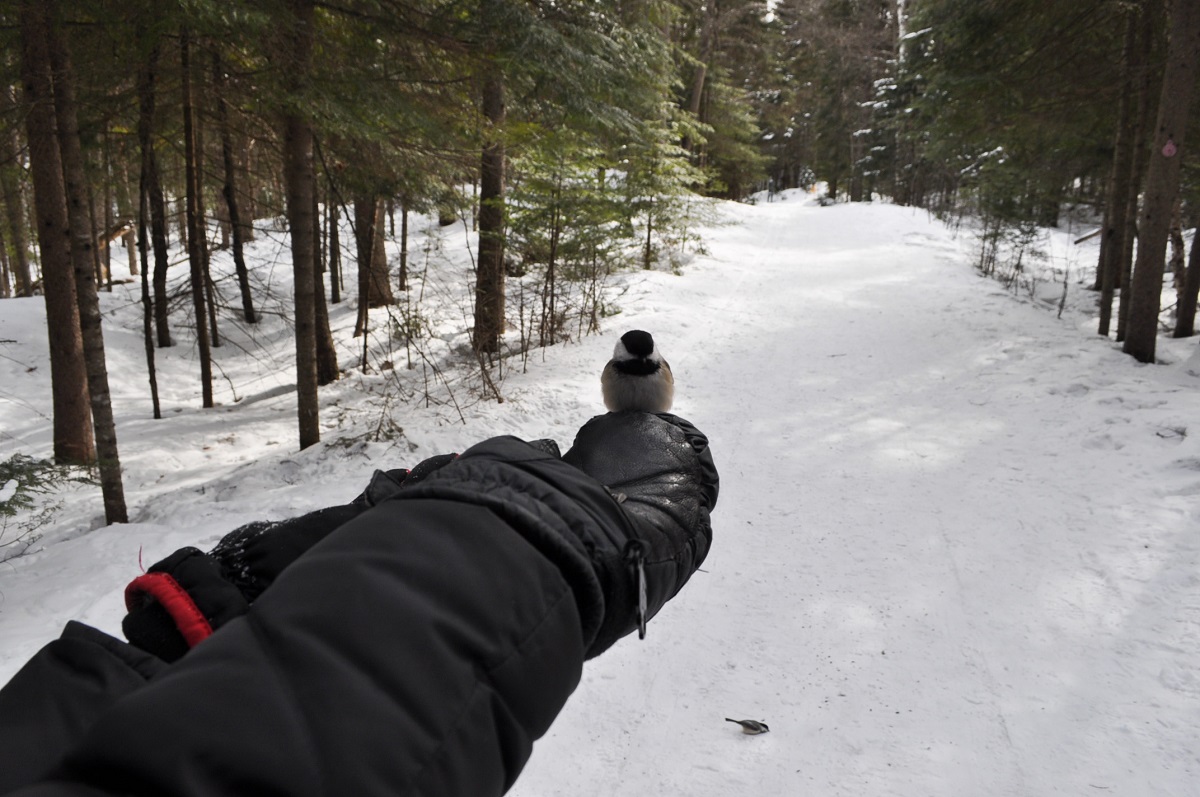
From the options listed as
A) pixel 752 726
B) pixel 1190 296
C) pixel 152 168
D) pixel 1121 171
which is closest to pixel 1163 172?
pixel 1121 171

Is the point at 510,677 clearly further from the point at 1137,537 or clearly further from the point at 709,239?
the point at 709,239

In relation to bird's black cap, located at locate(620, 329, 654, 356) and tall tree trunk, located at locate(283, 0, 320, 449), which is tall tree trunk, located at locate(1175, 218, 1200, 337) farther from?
tall tree trunk, located at locate(283, 0, 320, 449)

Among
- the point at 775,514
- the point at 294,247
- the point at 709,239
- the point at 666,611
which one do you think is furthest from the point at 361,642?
the point at 709,239

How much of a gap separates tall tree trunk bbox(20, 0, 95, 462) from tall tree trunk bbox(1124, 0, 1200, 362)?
35.9 ft

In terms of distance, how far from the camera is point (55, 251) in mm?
7227

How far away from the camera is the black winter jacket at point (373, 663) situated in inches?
27.3

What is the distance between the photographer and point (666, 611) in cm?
422

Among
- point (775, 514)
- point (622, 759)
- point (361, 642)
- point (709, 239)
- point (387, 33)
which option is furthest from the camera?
point (709, 239)

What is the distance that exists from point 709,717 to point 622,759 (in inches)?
20.4

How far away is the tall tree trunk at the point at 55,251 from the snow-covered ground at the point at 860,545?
70 cm

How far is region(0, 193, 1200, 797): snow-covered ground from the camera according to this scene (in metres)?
3.10

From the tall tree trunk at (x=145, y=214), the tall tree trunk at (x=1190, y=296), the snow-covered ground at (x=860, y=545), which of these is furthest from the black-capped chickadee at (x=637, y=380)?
the tall tree trunk at (x=1190, y=296)

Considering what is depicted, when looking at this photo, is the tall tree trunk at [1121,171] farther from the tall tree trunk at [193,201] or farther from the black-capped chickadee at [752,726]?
the tall tree trunk at [193,201]

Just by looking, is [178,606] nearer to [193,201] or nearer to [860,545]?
[860,545]
